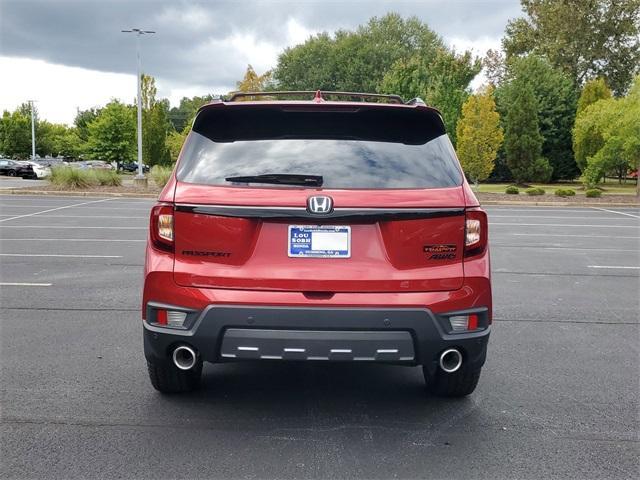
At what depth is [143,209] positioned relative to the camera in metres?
20.5

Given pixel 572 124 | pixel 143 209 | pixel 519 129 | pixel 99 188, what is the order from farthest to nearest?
pixel 572 124, pixel 519 129, pixel 99 188, pixel 143 209

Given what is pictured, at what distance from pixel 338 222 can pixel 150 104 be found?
53.1m

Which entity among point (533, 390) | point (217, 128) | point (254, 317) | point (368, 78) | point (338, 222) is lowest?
point (533, 390)

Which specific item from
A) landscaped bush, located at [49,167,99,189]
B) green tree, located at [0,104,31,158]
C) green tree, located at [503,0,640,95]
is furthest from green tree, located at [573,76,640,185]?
green tree, located at [0,104,31,158]

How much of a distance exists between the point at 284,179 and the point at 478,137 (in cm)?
2902

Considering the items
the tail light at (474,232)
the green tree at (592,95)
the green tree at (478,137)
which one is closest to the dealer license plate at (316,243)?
the tail light at (474,232)

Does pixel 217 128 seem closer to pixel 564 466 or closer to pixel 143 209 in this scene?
pixel 564 466

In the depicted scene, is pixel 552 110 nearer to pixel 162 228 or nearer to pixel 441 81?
pixel 441 81

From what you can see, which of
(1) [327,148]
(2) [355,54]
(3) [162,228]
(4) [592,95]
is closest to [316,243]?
(1) [327,148]

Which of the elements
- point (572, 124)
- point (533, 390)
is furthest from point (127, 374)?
point (572, 124)

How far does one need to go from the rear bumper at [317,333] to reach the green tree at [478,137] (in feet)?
93.6

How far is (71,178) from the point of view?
29156 millimetres

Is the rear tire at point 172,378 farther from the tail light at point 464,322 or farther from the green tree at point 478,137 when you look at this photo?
the green tree at point 478,137

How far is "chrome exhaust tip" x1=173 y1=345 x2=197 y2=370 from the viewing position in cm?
364
